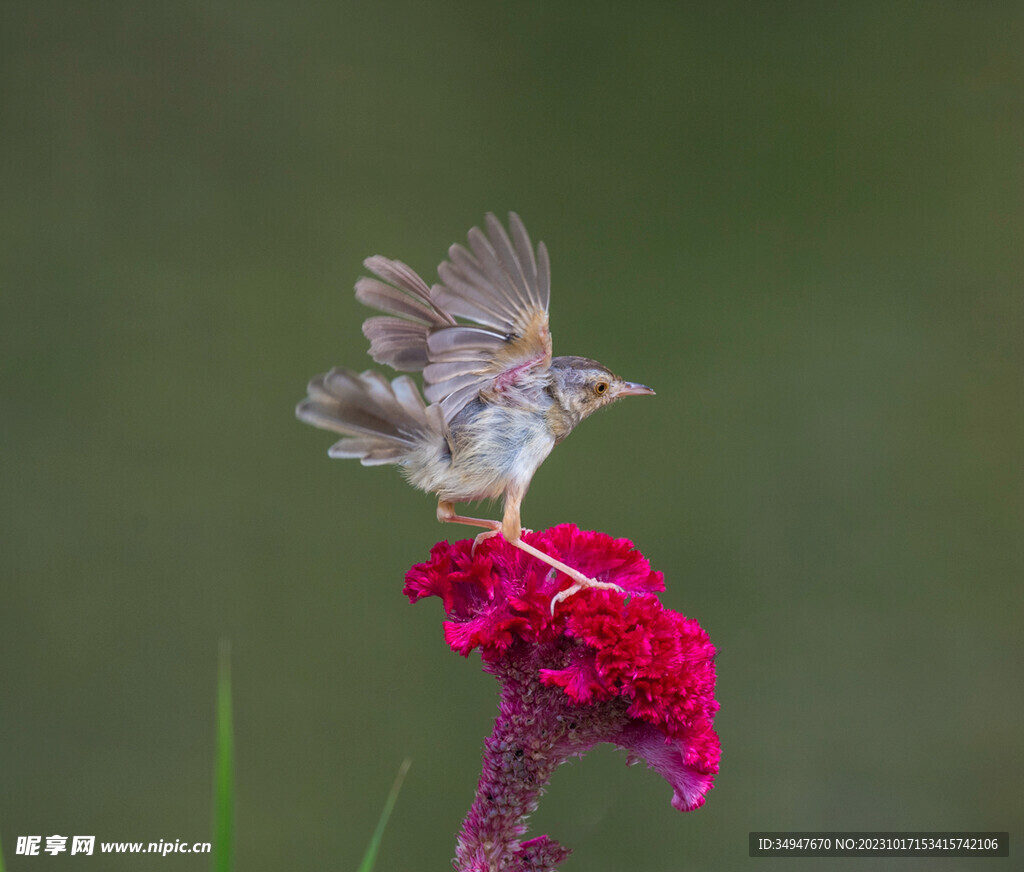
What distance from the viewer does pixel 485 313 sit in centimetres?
154

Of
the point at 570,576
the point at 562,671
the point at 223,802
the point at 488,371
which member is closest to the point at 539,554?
the point at 570,576

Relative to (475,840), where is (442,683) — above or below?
below

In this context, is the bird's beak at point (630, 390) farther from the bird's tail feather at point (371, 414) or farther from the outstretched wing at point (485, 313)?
the bird's tail feather at point (371, 414)

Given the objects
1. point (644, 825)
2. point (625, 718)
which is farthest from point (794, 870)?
point (625, 718)

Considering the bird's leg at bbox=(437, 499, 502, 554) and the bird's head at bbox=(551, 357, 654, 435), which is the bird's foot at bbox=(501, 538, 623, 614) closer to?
the bird's leg at bbox=(437, 499, 502, 554)

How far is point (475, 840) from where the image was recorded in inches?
53.7

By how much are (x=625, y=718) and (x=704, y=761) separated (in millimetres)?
111

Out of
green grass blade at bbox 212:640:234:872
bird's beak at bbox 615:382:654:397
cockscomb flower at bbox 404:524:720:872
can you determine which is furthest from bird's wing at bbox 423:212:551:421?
green grass blade at bbox 212:640:234:872

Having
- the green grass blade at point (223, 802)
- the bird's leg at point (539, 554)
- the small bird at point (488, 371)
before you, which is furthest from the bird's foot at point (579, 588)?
the green grass blade at point (223, 802)

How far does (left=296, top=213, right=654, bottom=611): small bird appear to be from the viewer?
1.52m

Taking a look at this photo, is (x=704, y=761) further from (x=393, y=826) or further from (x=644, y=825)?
(x=393, y=826)

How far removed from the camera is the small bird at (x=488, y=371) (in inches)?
59.8

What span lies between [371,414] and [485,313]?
0.78ft

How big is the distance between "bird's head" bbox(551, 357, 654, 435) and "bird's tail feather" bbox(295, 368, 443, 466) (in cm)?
17
